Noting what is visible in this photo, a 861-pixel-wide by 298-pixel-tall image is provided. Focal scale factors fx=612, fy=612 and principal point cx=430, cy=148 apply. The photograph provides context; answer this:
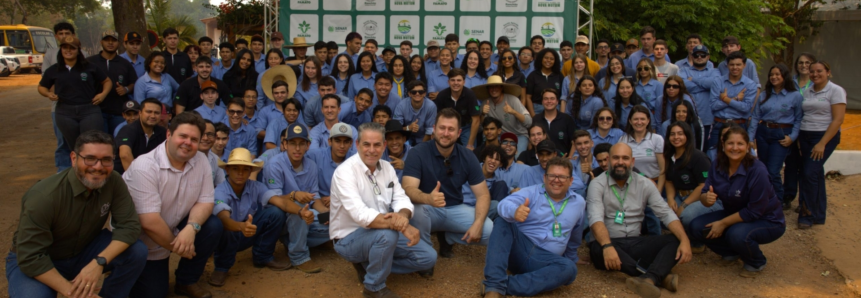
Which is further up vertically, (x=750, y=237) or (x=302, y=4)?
(x=302, y=4)

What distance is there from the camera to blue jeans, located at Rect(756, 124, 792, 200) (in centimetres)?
699

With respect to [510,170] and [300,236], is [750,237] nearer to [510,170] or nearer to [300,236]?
[510,170]

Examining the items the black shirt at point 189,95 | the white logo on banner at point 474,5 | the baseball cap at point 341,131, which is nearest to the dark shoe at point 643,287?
the baseball cap at point 341,131

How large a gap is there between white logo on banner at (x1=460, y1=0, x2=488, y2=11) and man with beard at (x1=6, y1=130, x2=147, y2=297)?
8233 millimetres

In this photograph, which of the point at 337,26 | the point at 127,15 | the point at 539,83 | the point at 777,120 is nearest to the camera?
the point at 777,120

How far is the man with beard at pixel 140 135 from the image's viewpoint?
5.64 meters

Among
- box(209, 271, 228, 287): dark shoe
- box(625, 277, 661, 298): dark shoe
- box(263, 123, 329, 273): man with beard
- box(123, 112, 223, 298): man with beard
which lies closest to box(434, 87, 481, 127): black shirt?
box(263, 123, 329, 273): man with beard

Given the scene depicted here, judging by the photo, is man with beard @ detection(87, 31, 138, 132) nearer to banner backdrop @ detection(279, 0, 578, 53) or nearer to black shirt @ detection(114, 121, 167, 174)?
black shirt @ detection(114, 121, 167, 174)

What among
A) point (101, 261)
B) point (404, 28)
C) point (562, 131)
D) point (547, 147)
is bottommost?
point (101, 261)

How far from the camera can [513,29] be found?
11.2m

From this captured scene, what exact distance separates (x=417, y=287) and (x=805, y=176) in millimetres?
4824

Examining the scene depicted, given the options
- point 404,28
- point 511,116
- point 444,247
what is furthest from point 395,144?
point 404,28

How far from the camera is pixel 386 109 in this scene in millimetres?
6953

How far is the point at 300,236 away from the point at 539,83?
4.27m
